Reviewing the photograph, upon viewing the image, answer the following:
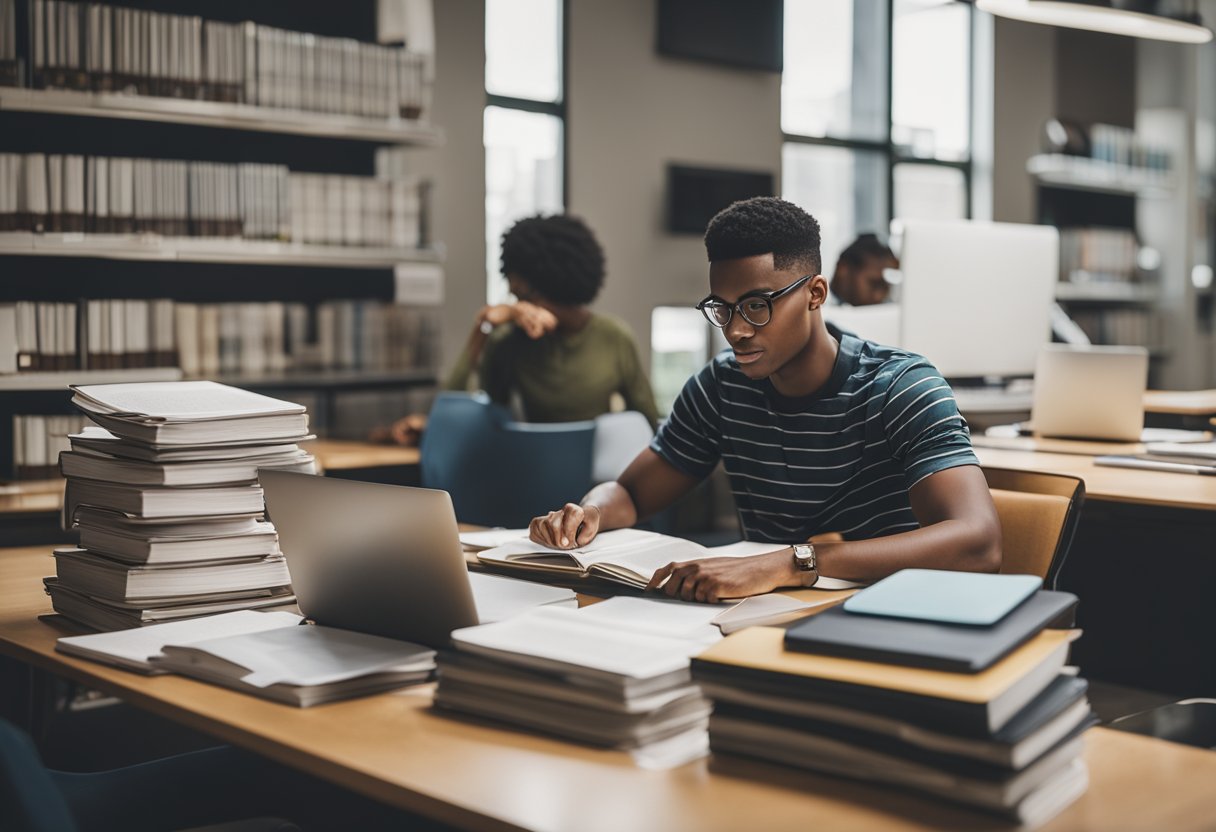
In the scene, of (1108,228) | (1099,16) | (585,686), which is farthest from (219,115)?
(1108,228)

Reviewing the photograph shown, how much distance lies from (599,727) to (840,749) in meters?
0.21

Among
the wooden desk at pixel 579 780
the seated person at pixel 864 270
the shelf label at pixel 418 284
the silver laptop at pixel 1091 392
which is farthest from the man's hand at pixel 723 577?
the seated person at pixel 864 270

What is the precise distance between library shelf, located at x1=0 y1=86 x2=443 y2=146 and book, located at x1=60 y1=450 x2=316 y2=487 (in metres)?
2.14

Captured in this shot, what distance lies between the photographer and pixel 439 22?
487 cm

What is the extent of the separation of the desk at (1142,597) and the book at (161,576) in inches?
63.7

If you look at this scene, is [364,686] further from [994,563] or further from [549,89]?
[549,89]

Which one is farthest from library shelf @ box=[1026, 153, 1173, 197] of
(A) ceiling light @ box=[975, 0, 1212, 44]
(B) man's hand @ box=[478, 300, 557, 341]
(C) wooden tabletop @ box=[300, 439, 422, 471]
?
(C) wooden tabletop @ box=[300, 439, 422, 471]

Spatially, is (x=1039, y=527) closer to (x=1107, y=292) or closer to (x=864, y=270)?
(x=864, y=270)

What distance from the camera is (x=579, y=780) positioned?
3.23 ft

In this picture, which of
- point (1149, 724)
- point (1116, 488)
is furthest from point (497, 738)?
point (1116, 488)

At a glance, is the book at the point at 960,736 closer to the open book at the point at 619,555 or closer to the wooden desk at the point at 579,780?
the wooden desk at the point at 579,780

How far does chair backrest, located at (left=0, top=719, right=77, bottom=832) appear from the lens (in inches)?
35.2

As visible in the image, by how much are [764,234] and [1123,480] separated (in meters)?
1.02

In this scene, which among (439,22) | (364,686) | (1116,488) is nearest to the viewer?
(364,686)
